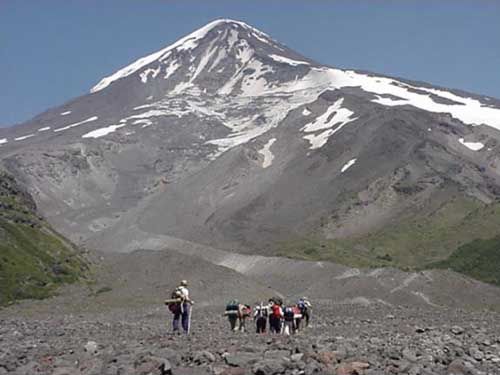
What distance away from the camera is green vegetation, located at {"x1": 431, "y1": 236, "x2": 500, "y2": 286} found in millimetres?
84600

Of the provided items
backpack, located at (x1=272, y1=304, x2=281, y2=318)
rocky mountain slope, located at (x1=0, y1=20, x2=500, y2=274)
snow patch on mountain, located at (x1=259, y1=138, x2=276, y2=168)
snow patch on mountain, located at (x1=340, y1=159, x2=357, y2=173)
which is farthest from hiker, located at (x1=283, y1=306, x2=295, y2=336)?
snow patch on mountain, located at (x1=259, y1=138, x2=276, y2=168)

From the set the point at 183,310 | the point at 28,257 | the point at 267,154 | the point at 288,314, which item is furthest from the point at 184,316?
the point at 267,154

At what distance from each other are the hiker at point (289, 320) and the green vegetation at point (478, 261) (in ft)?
168

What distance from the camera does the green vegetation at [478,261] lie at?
84600mm

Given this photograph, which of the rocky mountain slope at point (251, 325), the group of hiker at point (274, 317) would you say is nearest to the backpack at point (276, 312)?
the group of hiker at point (274, 317)

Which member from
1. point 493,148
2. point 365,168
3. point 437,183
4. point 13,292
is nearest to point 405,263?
point 437,183

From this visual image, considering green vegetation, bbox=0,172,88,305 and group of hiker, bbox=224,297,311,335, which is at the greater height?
green vegetation, bbox=0,172,88,305

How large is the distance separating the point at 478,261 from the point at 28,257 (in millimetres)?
47087

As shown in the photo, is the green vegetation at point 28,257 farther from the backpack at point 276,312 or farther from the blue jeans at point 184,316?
the blue jeans at point 184,316

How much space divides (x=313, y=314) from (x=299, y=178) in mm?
106137

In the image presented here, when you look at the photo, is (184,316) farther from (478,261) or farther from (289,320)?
(478,261)

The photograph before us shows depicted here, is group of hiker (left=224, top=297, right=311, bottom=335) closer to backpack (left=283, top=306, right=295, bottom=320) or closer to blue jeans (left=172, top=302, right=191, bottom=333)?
backpack (left=283, top=306, right=295, bottom=320)

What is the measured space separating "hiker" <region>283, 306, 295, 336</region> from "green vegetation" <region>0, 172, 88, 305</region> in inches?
1121

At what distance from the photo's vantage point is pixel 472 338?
93.8ft
